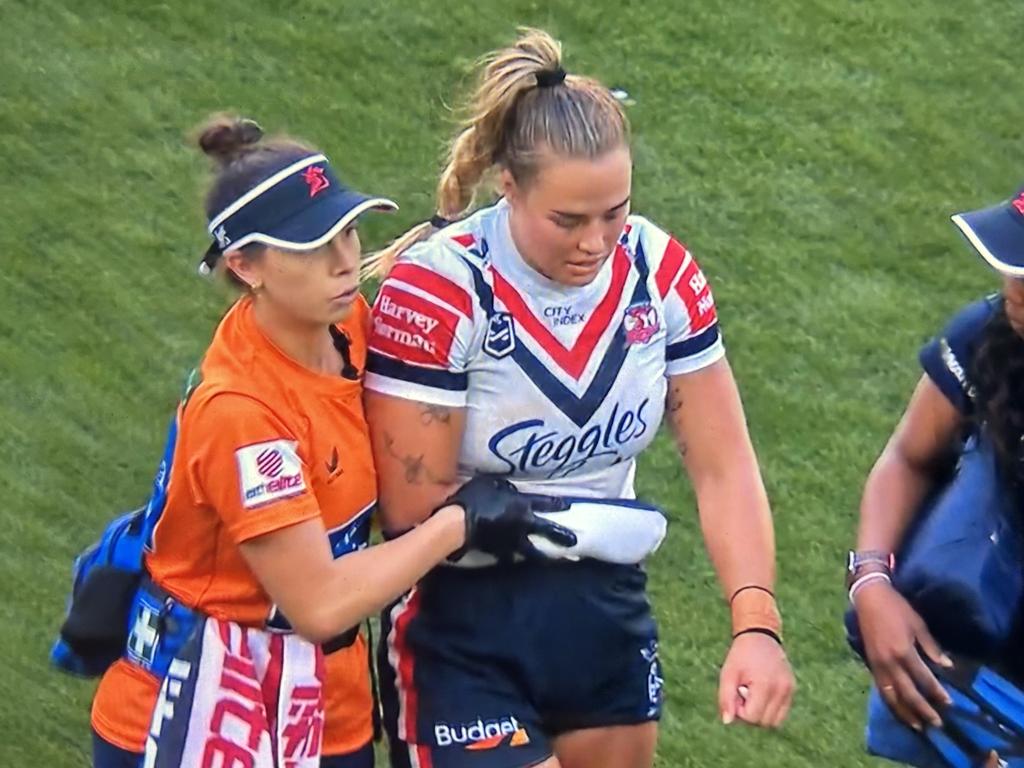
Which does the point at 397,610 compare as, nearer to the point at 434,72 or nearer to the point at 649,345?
the point at 649,345

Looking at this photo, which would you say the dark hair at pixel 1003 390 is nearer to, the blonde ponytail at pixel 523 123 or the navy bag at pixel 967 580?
the navy bag at pixel 967 580

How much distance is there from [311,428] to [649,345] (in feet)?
1.97

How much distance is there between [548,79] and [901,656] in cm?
114

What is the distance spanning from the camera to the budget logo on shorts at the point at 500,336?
9.53 feet

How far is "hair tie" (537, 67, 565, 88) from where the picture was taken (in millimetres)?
2977

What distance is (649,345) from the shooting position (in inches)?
118

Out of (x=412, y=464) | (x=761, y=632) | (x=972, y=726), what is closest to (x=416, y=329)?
(x=412, y=464)

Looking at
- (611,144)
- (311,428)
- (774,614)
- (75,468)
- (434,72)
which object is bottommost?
(75,468)

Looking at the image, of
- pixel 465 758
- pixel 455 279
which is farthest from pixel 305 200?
pixel 465 758

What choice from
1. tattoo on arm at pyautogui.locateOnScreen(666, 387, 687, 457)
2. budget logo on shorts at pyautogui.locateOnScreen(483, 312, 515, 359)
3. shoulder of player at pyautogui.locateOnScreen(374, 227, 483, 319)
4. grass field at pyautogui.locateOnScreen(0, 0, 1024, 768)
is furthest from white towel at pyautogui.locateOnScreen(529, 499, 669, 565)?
grass field at pyautogui.locateOnScreen(0, 0, 1024, 768)

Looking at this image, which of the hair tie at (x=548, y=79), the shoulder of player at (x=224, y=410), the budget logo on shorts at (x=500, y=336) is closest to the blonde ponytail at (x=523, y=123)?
the hair tie at (x=548, y=79)

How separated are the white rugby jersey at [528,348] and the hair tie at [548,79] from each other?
0.21 m

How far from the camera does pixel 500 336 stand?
2.91m

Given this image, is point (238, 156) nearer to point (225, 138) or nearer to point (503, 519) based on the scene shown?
point (225, 138)
